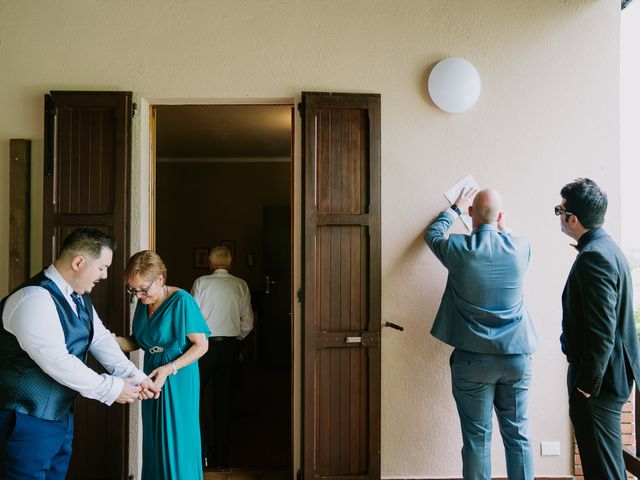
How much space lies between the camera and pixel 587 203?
2225mm

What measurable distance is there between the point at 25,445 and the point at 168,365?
62 cm

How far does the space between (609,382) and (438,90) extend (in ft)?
5.86

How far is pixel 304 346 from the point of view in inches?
110

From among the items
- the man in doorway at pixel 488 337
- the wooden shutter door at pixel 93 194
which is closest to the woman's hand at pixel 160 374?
the wooden shutter door at pixel 93 194

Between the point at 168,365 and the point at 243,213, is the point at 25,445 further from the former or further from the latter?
the point at 243,213

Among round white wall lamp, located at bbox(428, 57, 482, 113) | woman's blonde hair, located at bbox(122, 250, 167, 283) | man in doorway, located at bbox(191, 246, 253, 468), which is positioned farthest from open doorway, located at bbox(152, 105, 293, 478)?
woman's blonde hair, located at bbox(122, 250, 167, 283)

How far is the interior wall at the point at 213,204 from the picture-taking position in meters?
7.46

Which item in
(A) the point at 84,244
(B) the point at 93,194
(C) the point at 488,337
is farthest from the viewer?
(B) the point at 93,194

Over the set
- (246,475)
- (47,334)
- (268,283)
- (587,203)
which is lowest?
(246,475)

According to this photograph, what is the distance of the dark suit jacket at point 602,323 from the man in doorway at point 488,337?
10.8 inches

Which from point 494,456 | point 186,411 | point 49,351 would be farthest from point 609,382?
point 49,351

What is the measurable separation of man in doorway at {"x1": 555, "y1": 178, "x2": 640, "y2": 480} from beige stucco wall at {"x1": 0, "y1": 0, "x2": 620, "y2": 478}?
28.1 inches

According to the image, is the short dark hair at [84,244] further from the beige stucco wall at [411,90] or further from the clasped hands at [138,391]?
the beige stucco wall at [411,90]

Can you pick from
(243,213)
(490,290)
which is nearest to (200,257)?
(243,213)
